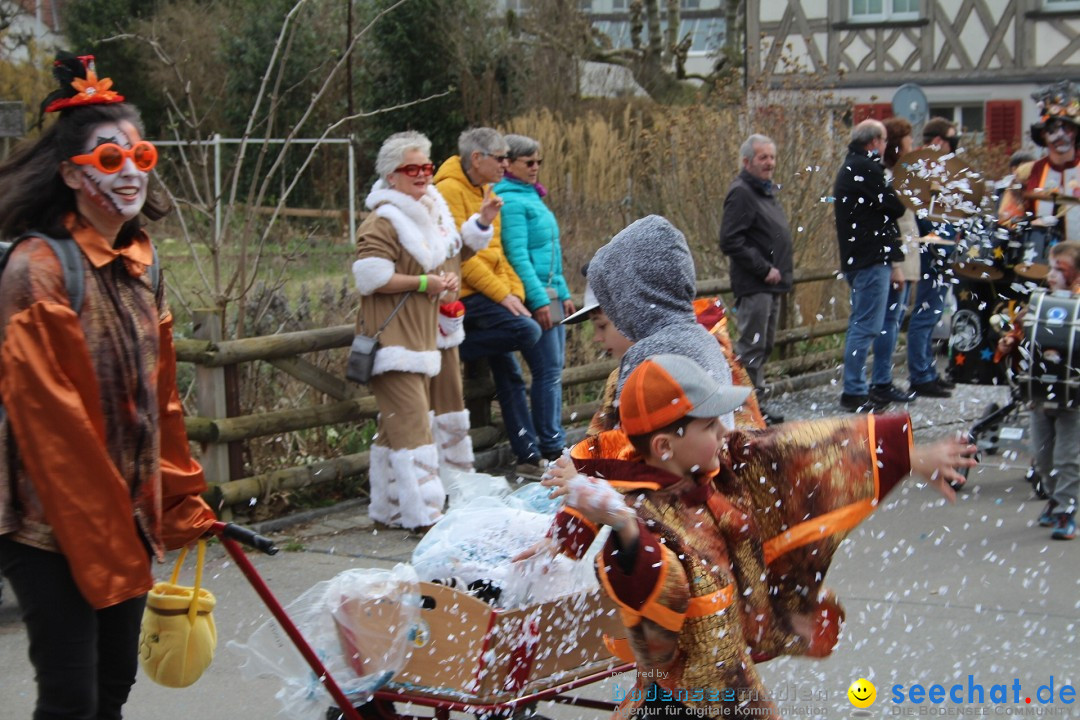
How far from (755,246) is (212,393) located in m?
4.35

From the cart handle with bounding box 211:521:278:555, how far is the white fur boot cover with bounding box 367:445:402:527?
3469 millimetres

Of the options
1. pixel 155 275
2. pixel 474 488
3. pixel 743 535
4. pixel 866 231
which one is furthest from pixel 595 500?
pixel 866 231

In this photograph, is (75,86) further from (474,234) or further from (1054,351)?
(1054,351)

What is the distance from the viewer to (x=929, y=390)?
10828mm

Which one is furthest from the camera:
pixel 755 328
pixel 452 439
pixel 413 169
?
pixel 755 328

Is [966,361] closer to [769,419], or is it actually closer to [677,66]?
[769,419]

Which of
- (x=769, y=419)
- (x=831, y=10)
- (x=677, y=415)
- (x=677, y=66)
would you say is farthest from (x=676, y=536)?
(x=677, y=66)

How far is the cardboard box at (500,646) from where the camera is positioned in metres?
3.64

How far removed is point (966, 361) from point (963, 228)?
92cm

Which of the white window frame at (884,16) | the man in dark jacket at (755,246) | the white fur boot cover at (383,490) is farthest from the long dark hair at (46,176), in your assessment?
the white window frame at (884,16)

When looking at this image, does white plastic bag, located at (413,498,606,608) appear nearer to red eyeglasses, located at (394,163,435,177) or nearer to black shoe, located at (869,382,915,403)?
red eyeglasses, located at (394,163,435,177)

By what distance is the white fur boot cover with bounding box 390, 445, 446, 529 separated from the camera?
22.9ft

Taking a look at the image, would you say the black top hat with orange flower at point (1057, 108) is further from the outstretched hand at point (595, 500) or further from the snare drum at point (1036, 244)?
the outstretched hand at point (595, 500)

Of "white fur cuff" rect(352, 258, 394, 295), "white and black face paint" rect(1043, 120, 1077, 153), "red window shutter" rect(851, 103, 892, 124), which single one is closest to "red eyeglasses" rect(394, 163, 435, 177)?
"white fur cuff" rect(352, 258, 394, 295)
